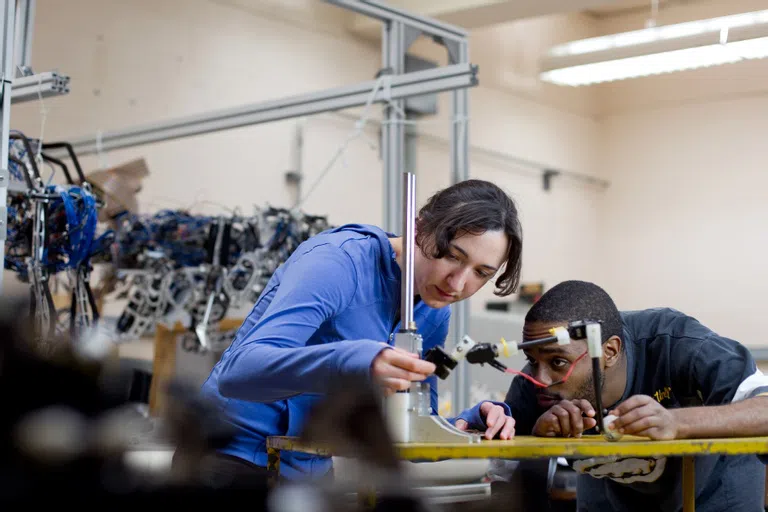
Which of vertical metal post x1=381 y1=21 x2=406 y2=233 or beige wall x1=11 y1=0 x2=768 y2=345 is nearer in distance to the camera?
vertical metal post x1=381 y1=21 x2=406 y2=233

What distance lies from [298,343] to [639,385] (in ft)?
2.39

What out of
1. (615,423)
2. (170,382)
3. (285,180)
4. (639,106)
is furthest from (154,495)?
(639,106)

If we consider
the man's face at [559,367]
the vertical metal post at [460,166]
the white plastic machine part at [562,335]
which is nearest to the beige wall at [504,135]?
the vertical metal post at [460,166]

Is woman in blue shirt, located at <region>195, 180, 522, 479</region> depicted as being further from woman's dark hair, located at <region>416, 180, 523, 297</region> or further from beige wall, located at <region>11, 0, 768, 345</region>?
beige wall, located at <region>11, 0, 768, 345</region>

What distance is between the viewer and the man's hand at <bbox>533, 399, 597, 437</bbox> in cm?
148

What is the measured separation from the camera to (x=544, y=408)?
168 centimetres

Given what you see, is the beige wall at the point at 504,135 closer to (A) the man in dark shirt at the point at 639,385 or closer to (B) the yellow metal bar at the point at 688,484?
(A) the man in dark shirt at the point at 639,385

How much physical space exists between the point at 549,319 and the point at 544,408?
189mm

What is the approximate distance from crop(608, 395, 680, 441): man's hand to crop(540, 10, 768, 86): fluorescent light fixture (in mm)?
2732

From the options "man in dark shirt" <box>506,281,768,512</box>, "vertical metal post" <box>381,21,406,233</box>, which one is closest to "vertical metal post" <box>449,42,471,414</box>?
"vertical metal post" <box>381,21,406,233</box>

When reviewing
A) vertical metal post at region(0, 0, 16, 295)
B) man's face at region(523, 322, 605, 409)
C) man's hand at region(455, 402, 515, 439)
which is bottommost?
man's hand at region(455, 402, 515, 439)

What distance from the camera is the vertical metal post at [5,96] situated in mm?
1830

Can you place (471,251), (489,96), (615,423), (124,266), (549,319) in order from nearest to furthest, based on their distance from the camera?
Result: (615,423) → (471,251) → (549,319) → (124,266) → (489,96)

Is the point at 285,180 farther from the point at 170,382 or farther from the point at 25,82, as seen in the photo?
the point at 170,382
